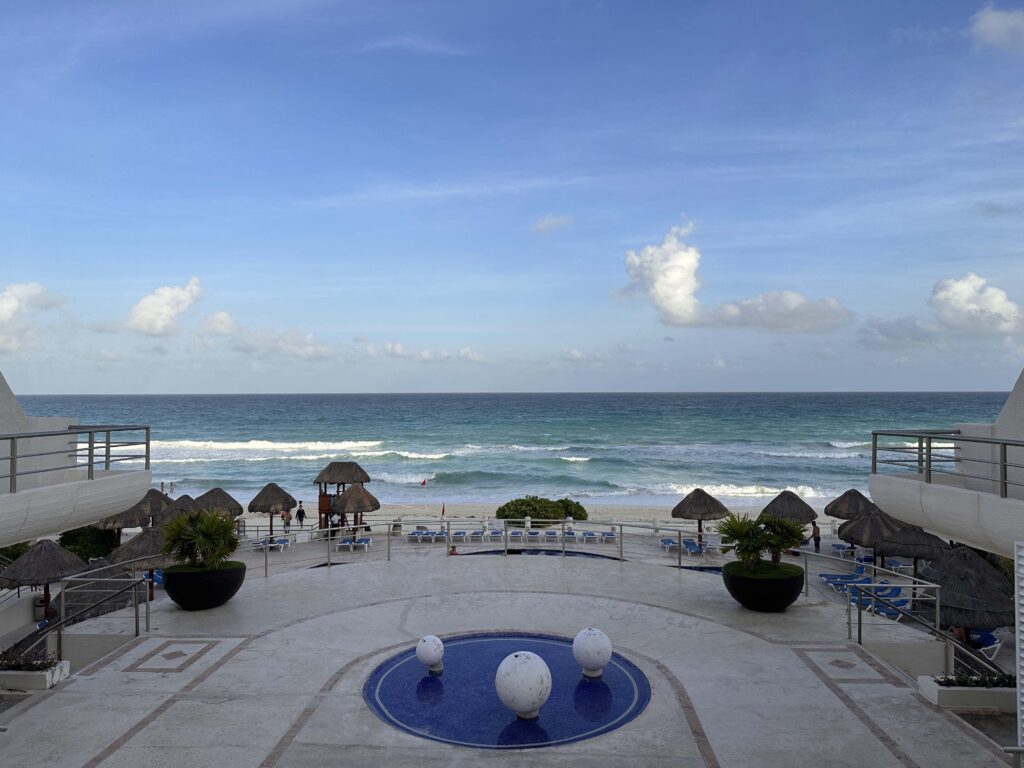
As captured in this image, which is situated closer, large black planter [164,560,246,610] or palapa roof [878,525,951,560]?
large black planter [164,560,246,610]

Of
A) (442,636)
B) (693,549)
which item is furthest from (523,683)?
(693,549)

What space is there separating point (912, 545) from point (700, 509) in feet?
19.5

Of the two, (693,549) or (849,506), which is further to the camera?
(849,506)

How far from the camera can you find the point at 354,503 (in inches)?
871

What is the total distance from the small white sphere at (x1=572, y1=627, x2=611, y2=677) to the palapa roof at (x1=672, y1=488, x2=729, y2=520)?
12492 millimetres

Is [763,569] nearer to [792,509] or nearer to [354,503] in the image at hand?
[792,509]

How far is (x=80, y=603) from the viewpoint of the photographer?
48.5ft

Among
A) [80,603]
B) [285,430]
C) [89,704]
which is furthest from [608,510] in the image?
[285,430]

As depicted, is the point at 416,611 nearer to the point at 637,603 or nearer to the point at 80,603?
the point at 637,603

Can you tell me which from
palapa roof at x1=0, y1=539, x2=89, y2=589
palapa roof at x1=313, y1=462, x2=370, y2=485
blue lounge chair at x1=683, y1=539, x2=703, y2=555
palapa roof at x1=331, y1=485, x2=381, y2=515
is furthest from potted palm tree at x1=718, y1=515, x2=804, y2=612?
palapa roof at x1=313, y1=462, x2=370, y2=485

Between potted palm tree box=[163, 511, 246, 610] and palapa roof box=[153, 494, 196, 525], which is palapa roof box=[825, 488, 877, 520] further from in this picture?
palapa roof box=[153, 494, 196, 525]

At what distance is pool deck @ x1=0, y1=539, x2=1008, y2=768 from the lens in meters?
7.42

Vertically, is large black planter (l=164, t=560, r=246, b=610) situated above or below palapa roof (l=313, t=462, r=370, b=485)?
below

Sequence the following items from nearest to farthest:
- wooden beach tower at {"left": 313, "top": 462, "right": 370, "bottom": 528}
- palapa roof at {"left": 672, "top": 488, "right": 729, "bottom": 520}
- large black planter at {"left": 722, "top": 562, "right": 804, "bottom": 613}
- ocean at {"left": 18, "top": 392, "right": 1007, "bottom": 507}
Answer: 1. large black planter at {"left": 722, "top": 562, "right": 804, "bottom": 613}
2. palapa roof at {"left": 672, "top": 488, "right": 729, "bottom": 520}
3. wooden beach tower at {"left": 313, "top": 462, "right": 370, "bottom": 528}
4. ocean at {"left": 18, "top": 392, "right": 1007, "bottom": 507}
